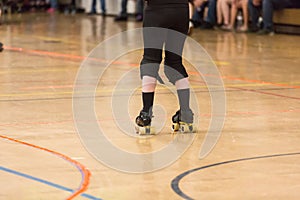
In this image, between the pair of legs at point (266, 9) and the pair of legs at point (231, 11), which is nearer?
the pair of legs at point (266, 9)

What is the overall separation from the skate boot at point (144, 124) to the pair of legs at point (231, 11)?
12.1m

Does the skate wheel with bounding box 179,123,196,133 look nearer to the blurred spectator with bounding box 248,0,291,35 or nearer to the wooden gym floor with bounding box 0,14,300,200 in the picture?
the wooden gym floor with bounding box 0,14,300,200

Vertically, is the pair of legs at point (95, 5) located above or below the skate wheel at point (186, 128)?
below

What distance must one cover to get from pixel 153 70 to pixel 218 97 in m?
2.39

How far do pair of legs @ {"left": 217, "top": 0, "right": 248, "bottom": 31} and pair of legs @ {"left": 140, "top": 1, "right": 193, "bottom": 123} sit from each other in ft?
39.2

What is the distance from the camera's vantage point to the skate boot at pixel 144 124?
7.46 meters

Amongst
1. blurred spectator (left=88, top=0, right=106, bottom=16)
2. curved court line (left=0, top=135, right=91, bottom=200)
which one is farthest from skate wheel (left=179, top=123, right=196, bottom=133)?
blurred spectator (left=88, top=0, right=106, bottom=16)

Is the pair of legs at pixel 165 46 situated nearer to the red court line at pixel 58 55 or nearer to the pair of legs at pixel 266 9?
the red court line at pixel 58 55

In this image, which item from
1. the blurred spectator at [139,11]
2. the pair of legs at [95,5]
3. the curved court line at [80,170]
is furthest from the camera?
the pair of legs at [95,5]

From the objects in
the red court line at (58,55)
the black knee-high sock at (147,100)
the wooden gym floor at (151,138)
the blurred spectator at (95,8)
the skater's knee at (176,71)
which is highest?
the skater's knee at (176,71)

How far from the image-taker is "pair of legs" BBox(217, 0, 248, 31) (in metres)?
19.3

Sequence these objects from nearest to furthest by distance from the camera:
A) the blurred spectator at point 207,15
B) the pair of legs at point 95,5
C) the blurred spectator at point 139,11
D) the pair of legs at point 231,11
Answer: the pair of legs at point 231,11, the blurred spectator at point 207,15, the blurred spectator at point 139,11, the pair of legs at point 95,5

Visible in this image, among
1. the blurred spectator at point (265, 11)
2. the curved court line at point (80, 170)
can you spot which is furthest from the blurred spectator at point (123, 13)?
the curved court line at point (80, 170)

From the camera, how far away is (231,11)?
64.5 feet
